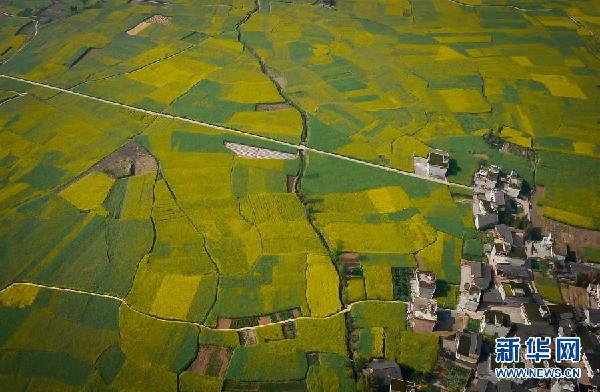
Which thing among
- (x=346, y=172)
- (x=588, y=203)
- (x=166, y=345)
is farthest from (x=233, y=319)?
(x=588, y=203)

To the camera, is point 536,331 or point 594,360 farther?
point 536,331

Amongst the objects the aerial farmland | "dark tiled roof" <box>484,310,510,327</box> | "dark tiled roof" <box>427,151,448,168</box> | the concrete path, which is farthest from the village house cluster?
the concrete path

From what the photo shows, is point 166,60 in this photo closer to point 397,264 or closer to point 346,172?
point 346,172

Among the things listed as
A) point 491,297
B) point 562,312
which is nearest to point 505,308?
point 491,297

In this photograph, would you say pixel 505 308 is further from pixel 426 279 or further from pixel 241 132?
pixel 241 132

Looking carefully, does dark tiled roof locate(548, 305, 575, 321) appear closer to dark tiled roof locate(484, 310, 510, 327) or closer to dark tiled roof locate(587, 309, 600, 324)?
dark tiled roof locate(587, 309, 600, 324)

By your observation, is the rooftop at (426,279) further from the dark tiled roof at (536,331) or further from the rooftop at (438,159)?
the rooftop at (438,159)

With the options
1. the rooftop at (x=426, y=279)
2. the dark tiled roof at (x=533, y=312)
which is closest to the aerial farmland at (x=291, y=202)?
the dark tiled roof at (x=533, y=312)

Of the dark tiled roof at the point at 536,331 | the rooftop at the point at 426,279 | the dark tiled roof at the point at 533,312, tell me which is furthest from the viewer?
the rooftop at the point at 426,279
